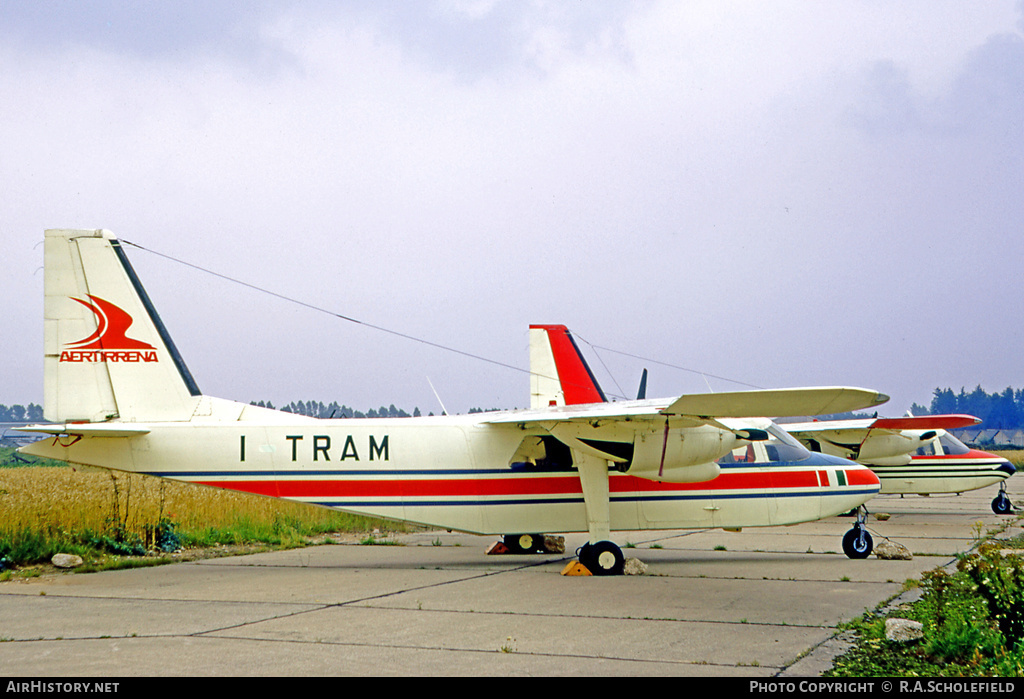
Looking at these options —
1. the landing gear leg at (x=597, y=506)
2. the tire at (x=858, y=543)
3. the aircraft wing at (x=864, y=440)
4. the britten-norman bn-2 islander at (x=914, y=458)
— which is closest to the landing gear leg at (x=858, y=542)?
the tire at (x=858, y=543)

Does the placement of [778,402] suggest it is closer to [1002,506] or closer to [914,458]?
[914,458]

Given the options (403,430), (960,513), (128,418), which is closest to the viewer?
(128,418)

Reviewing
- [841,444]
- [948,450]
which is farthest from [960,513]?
[841,444]

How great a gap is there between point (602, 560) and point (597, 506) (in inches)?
31.9

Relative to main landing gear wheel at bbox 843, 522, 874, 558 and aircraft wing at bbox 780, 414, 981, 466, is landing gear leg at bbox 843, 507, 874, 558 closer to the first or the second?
main landing gear wheel at bbox 843, 522, 874, 558

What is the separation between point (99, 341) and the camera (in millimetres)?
11844

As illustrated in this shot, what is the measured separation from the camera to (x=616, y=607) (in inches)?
364

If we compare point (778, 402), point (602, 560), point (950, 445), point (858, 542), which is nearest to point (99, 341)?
point (602, 560)

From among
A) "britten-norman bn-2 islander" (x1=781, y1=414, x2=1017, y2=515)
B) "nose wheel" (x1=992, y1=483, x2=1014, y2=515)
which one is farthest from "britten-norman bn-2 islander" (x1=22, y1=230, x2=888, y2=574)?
"nose wheel" (x1=992, y1=483, x2=1014, y2=515)

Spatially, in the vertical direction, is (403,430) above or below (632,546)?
above

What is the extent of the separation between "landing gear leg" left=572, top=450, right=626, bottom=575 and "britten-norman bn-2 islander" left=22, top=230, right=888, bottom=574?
20mm
